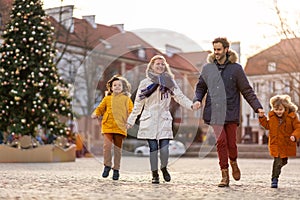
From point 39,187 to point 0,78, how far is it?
14407 mm

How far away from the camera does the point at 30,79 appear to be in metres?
21.5

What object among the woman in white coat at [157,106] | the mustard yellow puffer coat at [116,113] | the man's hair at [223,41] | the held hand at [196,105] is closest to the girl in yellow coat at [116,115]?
the mustard yellow puffer coat at [116,113]

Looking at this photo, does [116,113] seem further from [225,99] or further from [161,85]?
[225,99]

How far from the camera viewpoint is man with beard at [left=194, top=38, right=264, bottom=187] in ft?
26.6

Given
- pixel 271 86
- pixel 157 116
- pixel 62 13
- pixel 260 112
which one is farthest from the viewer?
pixel 271 86

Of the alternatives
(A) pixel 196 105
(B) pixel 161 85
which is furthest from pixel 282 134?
(B) pixel 161 85

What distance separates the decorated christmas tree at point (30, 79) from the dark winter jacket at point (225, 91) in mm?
13621

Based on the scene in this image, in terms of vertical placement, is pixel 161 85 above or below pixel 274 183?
above

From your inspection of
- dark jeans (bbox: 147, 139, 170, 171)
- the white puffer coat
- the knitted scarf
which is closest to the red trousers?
the white puffer coat

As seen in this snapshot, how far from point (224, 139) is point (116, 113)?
6.60 ft

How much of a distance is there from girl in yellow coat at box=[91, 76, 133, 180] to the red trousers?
5.91 feet

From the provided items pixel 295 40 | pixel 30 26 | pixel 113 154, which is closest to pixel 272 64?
pixel 295 40

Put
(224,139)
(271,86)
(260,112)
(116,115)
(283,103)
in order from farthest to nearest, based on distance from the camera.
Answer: (271,86)
(116,115)
(283,103)
(224,139)
(260,112)

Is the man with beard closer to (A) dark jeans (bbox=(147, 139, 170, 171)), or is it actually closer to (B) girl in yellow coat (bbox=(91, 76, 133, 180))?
(A) dark jeans (bbox=(147, 139, 170, 171))
